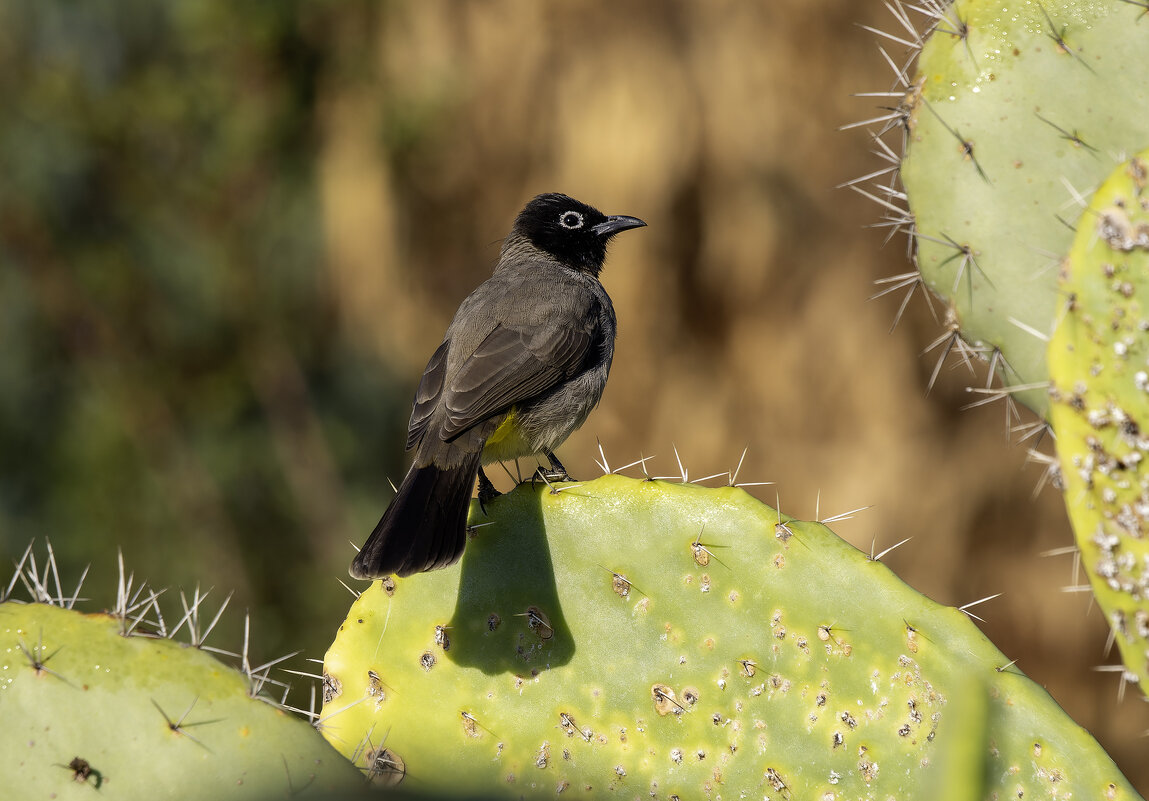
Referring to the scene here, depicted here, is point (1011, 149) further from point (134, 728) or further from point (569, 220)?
point (569, 220)

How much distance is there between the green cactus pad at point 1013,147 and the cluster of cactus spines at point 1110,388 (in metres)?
0.79

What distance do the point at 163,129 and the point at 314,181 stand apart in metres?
0.99

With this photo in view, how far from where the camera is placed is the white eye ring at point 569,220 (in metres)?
4.71

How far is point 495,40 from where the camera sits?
690cm

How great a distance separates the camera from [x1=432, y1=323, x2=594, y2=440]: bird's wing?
3.45m

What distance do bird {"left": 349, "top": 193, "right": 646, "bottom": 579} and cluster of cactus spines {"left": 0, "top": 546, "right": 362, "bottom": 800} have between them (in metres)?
0.77

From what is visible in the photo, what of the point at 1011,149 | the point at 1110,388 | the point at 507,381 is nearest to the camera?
the point at 1110,388

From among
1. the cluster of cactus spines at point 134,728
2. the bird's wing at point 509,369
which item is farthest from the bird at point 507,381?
the cluster of cactus spines at point 134,728

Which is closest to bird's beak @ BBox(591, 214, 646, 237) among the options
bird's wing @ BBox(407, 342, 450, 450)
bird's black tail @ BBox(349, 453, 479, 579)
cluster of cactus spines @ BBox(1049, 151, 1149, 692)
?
bird's wing @ BBox(407, 342, 450, 450)

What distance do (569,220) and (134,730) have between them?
3207 mm

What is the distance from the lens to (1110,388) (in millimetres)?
1754

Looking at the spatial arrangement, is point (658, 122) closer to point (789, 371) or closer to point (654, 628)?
point (789, 371)

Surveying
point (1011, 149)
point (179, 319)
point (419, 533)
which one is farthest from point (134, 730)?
point (179, 319)

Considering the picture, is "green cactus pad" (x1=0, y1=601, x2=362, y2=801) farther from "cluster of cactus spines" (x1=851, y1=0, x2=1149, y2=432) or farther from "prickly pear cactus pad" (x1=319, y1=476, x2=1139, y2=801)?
"cluster of cactus spines" (x1=851, y1=0, x2=1149, y2=432)
